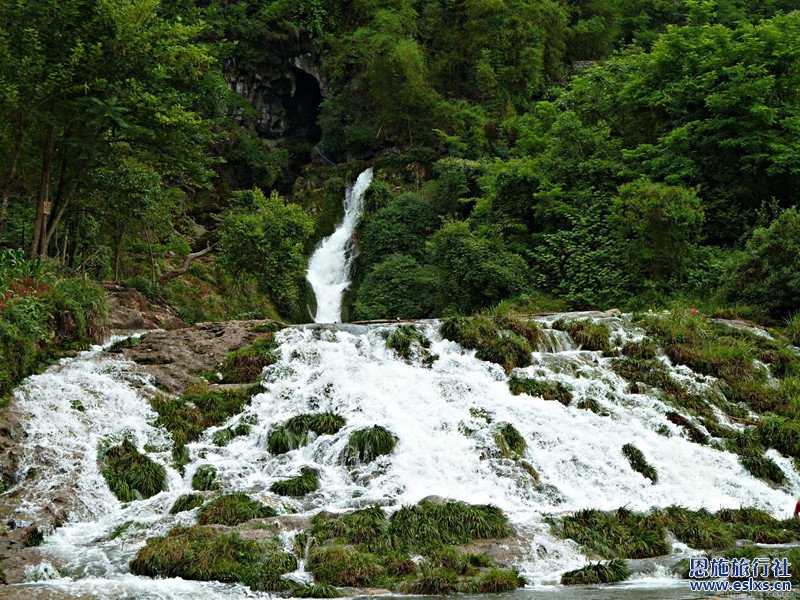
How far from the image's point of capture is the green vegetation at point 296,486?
9.58 m

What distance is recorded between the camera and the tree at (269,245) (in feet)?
75.7

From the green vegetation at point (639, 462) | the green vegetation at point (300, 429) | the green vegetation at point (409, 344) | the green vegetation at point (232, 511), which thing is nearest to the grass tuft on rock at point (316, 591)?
the green vegetation at point (232, 511)

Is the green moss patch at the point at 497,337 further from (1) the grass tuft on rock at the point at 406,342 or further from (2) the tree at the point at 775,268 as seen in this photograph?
(2) the tree at the point at 775,268

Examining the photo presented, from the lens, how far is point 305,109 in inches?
1633

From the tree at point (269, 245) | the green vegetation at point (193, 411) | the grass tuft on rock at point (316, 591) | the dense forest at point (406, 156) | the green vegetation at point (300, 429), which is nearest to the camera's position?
the grass tuft on rock at point (316, 591)

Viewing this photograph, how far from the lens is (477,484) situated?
10.2 meters

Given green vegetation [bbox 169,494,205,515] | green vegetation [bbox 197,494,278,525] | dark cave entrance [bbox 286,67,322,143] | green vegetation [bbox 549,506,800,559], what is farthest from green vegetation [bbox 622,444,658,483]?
dark cave entrance [bbox 286,67,322,143]

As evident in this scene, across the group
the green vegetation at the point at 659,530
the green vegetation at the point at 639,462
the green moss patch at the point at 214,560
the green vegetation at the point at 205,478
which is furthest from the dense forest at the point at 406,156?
the green vegetation at the point at 659,530

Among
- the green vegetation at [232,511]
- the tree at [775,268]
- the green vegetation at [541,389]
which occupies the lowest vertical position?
the green vegetation at [232,511]

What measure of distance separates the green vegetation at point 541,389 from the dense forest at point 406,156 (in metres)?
6.79

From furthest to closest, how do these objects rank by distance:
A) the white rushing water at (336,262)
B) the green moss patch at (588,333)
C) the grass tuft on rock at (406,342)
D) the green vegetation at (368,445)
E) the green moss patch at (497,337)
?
the white rushing water at (336,262), the green moss patch at (588,333), the grass tuft on rock at (406,342), the green moss patch at (497,337), the green vegetation at (368,445)

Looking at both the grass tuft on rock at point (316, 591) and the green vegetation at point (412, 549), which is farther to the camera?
the green vegetation at point (412, 549)

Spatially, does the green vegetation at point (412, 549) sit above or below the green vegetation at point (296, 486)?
below

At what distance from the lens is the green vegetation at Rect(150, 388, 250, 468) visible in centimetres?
1113
